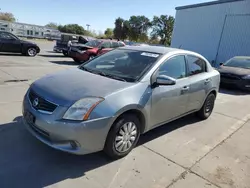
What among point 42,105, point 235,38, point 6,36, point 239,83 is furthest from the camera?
point 235,38

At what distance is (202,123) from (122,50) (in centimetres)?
243

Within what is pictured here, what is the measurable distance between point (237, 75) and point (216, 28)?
12.2 metres

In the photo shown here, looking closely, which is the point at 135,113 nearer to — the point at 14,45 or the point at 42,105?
the point at 42,105

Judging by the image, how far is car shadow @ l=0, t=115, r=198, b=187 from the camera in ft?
8.70

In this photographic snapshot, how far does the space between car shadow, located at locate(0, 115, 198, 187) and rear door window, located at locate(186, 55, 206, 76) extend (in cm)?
239

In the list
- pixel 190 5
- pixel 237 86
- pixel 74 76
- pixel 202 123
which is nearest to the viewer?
pixel 74 76

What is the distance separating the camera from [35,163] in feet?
9.68

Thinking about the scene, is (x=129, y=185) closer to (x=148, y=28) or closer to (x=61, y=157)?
(x=61, y=157)

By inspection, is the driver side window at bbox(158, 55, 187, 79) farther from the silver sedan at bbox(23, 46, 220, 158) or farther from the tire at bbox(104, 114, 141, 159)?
the tire at bbox(104, 114, 141, 159)

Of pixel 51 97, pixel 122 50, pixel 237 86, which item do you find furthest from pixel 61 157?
pixel 237 86

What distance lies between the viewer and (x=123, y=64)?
3.91 metres

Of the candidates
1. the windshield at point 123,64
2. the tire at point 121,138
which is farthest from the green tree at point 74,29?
the tire at point 121,138

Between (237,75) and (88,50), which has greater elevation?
(88,50)


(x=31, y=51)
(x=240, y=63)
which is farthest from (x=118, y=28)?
(x=240, y=63)
